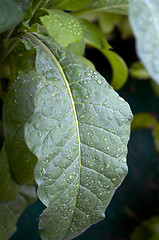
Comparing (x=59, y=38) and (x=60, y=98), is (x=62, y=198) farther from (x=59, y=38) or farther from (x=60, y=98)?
(x=59, y=38)

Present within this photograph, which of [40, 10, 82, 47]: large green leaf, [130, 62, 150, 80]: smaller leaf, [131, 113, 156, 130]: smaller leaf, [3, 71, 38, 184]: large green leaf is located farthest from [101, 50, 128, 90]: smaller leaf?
[131, 113, 156, 130]: smaller leaf

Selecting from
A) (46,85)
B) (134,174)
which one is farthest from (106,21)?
(46,85)

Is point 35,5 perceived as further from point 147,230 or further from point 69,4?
point 147,230

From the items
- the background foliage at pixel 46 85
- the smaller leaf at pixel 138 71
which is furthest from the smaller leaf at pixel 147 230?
the background foliage at pixel 46 85

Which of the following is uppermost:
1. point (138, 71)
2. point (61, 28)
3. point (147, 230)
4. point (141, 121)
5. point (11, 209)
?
point (61, 28)

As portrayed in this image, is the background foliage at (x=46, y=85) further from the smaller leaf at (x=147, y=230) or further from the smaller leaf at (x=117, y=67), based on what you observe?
the smaller leaf at (x=147, y=230)
